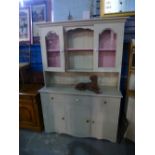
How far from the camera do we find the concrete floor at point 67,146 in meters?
1.85

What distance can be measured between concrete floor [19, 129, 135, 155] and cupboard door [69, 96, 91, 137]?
0.11 metres

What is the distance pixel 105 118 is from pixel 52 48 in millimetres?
1172

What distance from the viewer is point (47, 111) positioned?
2.12 meters

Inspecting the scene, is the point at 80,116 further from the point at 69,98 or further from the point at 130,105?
the point at 130,105

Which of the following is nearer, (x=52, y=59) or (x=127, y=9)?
(x=127, y=9)

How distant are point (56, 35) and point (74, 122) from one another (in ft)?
3.92

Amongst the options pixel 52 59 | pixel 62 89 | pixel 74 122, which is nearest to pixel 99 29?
pixel 52 59

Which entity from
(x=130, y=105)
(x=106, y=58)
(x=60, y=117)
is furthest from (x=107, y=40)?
(x=60, y=117)

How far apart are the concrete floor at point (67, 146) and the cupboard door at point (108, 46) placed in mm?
985

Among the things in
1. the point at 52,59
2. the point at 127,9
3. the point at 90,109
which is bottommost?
the point at 90,109

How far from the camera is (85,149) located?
189 cm

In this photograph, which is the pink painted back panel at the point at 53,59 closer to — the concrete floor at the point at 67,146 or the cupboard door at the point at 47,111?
the cupboard door at the point at 47,111
